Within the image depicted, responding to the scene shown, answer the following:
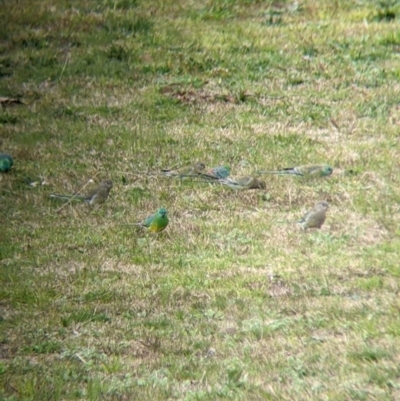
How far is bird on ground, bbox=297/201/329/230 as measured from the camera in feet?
27.3

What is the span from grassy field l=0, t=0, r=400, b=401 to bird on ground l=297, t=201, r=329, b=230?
128mm

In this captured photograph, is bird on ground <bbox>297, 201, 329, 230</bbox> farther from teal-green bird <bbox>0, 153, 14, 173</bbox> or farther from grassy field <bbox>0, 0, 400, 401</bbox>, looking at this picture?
teal-green bird <bbox>0, 153, 14, 173</bbox>

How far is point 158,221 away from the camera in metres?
8.47

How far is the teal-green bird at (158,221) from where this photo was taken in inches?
333

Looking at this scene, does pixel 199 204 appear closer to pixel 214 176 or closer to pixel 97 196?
pixel 214 176

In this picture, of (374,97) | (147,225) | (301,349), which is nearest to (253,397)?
(301,349)

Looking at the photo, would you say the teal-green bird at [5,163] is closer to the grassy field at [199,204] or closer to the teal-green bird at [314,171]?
the grassy field at [199,204]

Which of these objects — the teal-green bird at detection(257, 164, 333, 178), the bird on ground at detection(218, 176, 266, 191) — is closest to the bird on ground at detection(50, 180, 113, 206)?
the bird on ground at detection(218, 176, 266, 191)

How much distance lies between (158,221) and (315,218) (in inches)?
52.5

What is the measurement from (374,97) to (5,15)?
601cm

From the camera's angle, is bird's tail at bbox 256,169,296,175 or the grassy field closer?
the grassy field

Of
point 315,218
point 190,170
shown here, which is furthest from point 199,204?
point 315,218

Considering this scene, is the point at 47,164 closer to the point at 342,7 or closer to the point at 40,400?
the point at 40,400

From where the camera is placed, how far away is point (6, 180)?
10.2 meters
